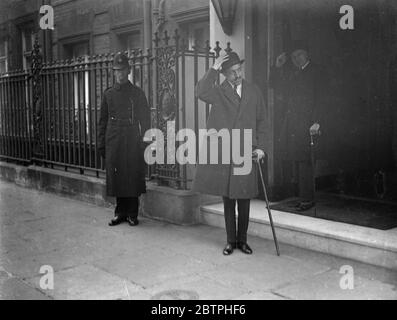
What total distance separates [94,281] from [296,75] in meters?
3.48

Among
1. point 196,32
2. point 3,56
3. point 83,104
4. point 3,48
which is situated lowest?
point 83,104

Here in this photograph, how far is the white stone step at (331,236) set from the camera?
4953 millimetres

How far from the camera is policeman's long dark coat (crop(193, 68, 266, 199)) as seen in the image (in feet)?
Result: 17.5

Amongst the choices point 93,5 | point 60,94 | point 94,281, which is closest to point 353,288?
point 94,281

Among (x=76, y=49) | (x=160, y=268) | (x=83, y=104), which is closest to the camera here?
(x=160, y=268)

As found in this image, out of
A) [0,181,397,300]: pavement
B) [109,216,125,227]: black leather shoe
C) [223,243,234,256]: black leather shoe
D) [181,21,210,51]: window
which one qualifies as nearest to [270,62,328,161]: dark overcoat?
[0,181,397,300]: pavement

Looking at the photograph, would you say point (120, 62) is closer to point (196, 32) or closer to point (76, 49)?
point (196, 32)

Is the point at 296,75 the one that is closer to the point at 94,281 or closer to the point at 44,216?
the point at 94,281

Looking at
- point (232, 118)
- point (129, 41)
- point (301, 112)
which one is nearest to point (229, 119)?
point (232, 118)

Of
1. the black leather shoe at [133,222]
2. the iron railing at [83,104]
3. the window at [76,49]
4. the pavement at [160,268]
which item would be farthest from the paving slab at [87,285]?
the window at [76,49]

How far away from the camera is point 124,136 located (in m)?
6.82

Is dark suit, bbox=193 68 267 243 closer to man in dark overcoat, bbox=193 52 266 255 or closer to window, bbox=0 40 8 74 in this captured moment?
man in dark overcoat, bbox=193 52 266 255

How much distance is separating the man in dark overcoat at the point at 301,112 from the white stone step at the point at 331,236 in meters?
0.61

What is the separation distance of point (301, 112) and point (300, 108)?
0.05 meters
